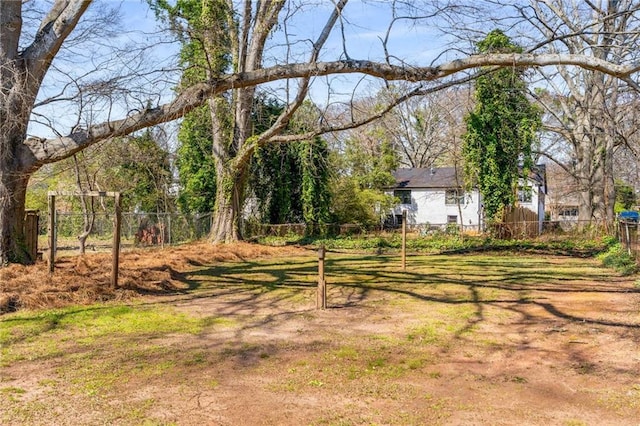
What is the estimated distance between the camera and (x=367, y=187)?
3453 cm

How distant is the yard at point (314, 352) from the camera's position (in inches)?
153

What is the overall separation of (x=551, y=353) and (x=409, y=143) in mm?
43154

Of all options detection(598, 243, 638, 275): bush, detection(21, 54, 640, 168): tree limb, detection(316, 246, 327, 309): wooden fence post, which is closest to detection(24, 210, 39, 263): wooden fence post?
detection(21, 54, 640, 168): tree limb

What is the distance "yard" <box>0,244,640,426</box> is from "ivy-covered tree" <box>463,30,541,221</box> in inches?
488

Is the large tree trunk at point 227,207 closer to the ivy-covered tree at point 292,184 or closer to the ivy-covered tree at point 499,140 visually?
the ivy-covered tree at point 292,184

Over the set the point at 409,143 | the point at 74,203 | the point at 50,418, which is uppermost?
the point at 409,143

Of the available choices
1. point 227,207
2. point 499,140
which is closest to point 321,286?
point 227,207

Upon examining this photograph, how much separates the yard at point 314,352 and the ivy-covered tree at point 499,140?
12.4m

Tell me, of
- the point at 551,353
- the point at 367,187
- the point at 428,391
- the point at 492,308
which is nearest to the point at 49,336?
the point at 428,391

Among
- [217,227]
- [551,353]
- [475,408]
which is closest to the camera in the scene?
[475,408]

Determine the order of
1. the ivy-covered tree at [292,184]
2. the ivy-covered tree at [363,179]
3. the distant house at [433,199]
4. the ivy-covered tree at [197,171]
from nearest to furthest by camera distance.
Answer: the ivy-covered tree at [197,171], the ivy-covered tree at [292,184], the ivy-covered tree at [363,179], the distant house at [433,199]

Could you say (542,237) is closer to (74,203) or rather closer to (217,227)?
(217,227)

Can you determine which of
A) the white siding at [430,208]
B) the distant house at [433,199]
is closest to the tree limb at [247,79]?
the distant house at [433,199]

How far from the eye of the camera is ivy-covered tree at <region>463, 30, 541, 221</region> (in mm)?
22578
